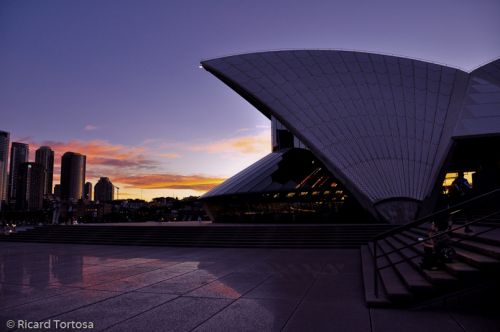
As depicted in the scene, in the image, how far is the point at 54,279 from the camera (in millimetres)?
8266

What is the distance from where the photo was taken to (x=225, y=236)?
17.3m

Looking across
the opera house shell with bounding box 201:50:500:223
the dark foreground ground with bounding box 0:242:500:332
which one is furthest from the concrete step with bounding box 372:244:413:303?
the opera house shell with bounding box 201:50:500:223

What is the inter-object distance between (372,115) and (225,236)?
11.9 m

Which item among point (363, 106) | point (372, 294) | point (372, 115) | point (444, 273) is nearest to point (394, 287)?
point (372, 294)

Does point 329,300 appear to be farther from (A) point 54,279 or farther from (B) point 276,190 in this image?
(B) point 276,190

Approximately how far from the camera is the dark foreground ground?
4730 millimetres

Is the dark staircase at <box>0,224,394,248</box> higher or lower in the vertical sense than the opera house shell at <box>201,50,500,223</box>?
lower

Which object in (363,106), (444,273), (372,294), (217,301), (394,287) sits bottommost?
(217,301)

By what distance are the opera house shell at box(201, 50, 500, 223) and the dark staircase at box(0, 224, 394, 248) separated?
291 centimetres

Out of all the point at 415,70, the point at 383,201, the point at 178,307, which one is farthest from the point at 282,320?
the point at 415,70

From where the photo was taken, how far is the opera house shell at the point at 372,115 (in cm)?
1786

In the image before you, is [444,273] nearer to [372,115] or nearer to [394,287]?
[394,287]

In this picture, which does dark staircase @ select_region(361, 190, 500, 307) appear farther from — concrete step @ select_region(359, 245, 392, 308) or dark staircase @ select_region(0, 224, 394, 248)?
dark staircase @ select_region(0, 224, 394, 248)

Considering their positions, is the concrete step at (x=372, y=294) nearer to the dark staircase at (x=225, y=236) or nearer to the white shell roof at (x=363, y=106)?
the dark staircase at (x=225, y=236)
